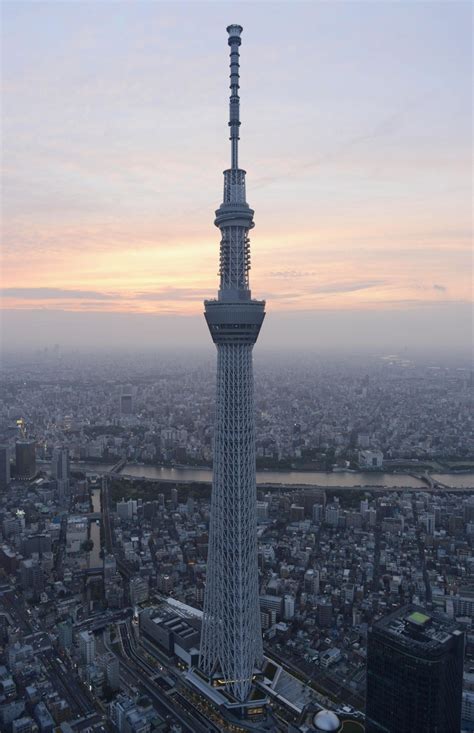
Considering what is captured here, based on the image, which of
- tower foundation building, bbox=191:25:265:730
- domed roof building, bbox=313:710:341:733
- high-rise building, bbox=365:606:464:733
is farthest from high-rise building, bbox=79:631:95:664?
high-rise building, bbox=365:606:464:733

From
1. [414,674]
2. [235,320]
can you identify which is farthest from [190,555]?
[414,674]

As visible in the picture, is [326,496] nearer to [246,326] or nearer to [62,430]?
[246,326]

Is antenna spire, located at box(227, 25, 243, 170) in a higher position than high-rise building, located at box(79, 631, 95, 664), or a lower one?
higher

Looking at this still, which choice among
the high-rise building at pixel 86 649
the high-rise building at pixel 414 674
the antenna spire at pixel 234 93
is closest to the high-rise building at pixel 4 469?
the high-rise building at pixel 86 649

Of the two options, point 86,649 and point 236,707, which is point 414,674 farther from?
point 86,649

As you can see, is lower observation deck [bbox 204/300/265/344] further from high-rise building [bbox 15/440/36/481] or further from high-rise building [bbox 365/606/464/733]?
high-rise building [bbox 15/440/36/481]

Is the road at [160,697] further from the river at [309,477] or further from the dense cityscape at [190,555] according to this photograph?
the river at [309,477]

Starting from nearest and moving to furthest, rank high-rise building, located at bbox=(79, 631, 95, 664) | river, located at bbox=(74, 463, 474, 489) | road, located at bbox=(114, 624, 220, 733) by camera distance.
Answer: road, located at bbox=(114, 624, 220, 733) → high-rise building, located at bbox=(79, 631, 95, 664) → river, located at bbox=(74, 463, 474, 489)
